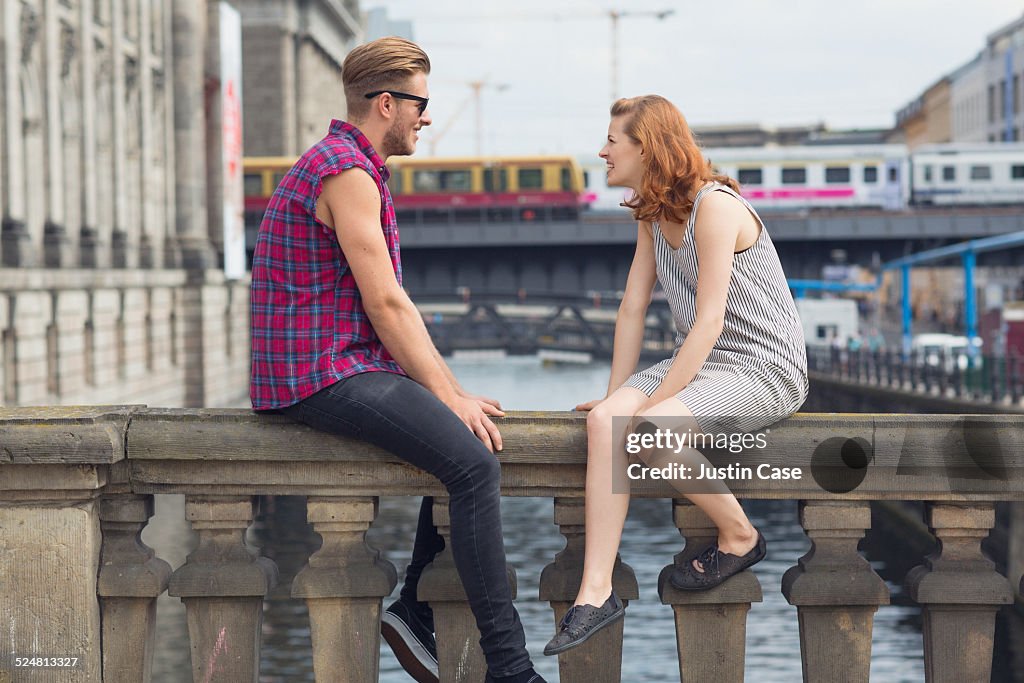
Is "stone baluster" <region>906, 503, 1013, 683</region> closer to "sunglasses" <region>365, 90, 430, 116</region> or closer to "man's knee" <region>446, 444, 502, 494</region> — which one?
"man's knee" <region>446, 444, 502, 494</region>

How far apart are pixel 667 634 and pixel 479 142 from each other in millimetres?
104577

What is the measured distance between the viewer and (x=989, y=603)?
431 centimetres

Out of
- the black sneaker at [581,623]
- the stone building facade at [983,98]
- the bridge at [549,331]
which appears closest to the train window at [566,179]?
the bridge at [549,331]

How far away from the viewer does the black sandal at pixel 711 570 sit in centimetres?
431

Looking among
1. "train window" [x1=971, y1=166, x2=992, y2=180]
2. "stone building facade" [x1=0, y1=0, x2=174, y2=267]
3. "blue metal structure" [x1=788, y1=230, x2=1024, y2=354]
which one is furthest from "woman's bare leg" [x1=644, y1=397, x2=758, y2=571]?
"train window" [x1=971, y1=166, x2=992, y2=180]

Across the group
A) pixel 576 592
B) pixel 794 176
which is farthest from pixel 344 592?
pixel 794 176

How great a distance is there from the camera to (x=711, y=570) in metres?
4.31

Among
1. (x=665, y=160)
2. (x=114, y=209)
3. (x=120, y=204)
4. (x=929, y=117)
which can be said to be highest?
(x=929, y=117)

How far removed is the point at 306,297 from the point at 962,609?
1.91 meters

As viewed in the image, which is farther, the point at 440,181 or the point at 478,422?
the point at 440,181

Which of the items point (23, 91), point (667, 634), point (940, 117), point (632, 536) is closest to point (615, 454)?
point (667, 634)

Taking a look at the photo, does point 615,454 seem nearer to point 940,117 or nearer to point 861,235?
point 861,235

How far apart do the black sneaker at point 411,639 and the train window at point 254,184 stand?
53.2 metres

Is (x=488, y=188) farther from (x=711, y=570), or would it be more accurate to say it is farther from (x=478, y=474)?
(x=478, y=474)
